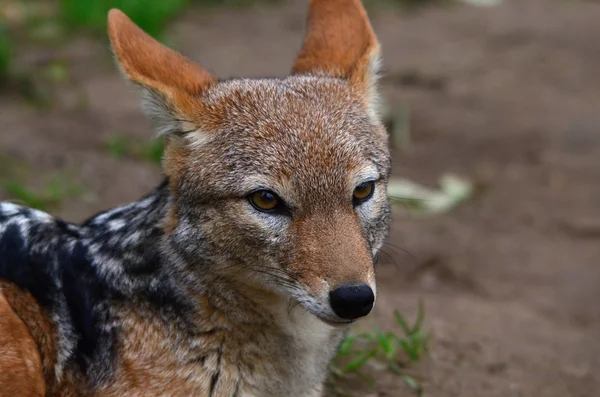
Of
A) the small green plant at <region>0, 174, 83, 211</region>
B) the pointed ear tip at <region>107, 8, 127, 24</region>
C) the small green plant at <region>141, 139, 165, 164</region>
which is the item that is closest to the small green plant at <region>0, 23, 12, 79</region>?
the small green plant at <region>141, 139, 165, 164</region>

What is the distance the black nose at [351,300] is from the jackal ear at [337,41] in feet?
4.81

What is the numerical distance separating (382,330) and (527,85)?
6329 millimetres

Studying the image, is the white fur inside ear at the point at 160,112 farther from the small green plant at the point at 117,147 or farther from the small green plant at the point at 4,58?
the small green plant at the point at 4,58

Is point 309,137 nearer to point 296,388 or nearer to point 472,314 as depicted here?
point 296,388

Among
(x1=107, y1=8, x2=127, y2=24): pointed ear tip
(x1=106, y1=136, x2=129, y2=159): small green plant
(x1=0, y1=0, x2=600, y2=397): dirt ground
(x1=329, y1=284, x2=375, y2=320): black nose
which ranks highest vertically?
(x1=107, y1=8, x2=127, y2=24): pointed ear tip

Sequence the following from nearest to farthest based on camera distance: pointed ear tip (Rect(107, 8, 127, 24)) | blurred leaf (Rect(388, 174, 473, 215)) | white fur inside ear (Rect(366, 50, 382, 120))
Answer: pointed ear tip (Rect(107, 8, 127, 24)) < white fur inside ear (Rect(366, 50, 382, 120)) < blurred leaf (Rect(388, 174, 473, 215))

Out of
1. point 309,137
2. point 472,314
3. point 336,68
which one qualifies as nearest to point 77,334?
point 309,137

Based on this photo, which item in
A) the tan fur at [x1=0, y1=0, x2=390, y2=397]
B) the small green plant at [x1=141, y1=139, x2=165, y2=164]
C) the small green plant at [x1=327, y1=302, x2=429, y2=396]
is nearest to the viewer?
the tan fur at [x1=0, y1=0, x2=390, y2=397]

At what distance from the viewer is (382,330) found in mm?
6426

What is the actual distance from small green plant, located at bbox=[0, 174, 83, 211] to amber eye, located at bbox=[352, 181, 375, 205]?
3.75m

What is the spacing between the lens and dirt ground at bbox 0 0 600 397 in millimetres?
6727

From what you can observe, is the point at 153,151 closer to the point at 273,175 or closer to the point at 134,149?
the point at 134,149

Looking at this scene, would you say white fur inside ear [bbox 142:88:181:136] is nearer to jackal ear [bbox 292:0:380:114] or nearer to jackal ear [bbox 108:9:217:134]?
jackal ear [bbox 108:9:217:134]

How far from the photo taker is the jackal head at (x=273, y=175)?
4148 mm
